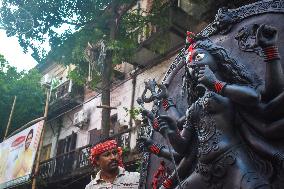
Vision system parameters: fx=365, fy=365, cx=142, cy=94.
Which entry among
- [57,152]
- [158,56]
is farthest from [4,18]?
[57,152]

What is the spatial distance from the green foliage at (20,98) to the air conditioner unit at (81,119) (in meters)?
2.67

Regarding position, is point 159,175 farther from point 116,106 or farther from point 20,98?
point 20,98

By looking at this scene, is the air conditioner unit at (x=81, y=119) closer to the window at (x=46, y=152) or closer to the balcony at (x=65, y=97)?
the balcony at (x=65, y=97)

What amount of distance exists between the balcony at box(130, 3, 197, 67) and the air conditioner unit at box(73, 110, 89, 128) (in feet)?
17.0

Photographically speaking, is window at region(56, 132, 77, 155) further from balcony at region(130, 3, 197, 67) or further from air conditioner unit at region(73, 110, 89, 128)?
balcony at region(130, 3, 197, 67)

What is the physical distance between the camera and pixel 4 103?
19250 mm

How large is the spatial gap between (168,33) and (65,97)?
8482 millimetres

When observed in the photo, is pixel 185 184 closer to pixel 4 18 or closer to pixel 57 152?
pixel 4 18

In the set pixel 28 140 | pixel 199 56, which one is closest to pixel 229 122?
pixel 199 56

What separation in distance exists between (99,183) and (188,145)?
215 cm

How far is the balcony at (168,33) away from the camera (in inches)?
513

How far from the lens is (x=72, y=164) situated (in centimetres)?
1564

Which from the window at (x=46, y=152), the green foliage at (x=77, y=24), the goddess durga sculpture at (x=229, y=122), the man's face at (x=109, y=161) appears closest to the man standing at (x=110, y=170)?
the man's face at (x=109, y=161)

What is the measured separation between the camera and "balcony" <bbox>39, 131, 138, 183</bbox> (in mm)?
13359
